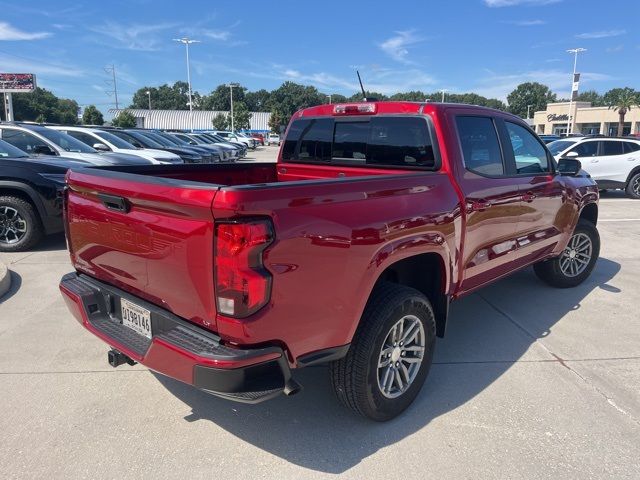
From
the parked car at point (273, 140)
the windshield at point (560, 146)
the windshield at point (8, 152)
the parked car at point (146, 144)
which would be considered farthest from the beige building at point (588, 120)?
the windshield at point (8, 152)

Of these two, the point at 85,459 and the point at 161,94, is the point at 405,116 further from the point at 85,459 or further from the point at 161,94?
the point at 161,94

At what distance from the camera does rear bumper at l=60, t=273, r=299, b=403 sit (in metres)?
2.18

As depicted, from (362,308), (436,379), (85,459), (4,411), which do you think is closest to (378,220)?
(362,308)

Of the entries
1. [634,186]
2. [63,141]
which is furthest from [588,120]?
[63,141]

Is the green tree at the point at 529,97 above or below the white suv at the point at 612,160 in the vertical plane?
above

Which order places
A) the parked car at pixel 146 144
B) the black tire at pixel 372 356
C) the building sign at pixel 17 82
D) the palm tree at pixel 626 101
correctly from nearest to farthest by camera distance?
the black tire at pixel 372 356 → the parked car at pixel 146 144 → the building sign at pixel 17 82 → the palm tree at pixel 626 101

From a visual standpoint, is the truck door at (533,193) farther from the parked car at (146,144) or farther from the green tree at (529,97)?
the green tree at (529,97)

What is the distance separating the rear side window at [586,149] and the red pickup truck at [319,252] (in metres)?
11.6

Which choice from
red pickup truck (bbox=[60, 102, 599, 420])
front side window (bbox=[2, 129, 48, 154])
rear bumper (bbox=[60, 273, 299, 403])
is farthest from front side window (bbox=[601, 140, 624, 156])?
rear bumper (bbox=[60, 273, 299, 403])

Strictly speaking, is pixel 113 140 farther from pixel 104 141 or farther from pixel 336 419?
pixel 336 419

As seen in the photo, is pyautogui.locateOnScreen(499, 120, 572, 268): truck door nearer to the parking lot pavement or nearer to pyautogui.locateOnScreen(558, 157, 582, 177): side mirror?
pyautogui.locateOnScreen(558, 157, 582, 177): side mirror

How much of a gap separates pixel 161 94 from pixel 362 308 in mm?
162405

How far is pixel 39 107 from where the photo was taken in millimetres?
86688

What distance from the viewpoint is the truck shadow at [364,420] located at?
2.79 m
